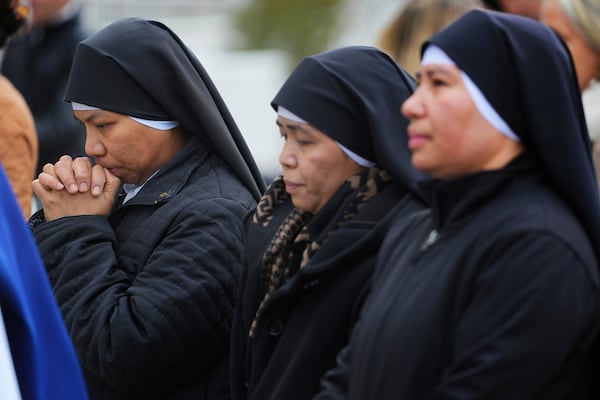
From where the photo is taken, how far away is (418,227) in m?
3.01

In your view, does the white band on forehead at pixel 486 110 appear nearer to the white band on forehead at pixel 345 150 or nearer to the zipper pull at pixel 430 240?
the zipper pull at pixel 430 240

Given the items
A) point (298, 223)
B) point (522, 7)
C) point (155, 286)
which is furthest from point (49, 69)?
point (298, 223)

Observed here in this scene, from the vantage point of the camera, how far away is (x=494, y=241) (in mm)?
2609

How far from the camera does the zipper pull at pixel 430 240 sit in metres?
2.81

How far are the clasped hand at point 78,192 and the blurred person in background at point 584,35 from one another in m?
1.71

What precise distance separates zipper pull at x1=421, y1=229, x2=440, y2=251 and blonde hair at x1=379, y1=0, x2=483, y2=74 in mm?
2947

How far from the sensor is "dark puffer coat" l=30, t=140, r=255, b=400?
3.75m

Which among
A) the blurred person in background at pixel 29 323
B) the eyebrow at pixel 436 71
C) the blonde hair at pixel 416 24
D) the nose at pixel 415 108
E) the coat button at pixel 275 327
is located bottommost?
the blonde hair at pixel 416 24

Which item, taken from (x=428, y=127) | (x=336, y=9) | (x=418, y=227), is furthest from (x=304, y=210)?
(x=336, y=9)

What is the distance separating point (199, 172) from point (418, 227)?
1.28m

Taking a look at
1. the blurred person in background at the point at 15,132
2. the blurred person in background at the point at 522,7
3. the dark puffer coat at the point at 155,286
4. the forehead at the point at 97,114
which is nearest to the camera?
the dark puffer coat at the point at 155,286

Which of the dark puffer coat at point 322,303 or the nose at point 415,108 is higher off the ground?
the nose at point 415,108

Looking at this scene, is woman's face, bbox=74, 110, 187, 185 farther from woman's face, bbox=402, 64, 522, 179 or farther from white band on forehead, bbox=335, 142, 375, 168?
woman's face, bbox=402, 64, 522, 179

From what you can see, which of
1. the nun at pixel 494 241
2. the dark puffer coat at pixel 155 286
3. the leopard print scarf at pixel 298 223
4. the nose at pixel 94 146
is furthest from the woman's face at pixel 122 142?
the nun at pixel 494 241
